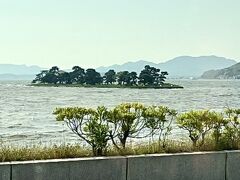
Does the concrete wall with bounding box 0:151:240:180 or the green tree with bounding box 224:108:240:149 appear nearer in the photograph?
the concrete wall with bounding box 0:151:240:180

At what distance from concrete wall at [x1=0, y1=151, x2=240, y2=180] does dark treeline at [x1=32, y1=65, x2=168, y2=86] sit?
11994cm

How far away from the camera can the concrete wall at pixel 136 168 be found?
6371 mm

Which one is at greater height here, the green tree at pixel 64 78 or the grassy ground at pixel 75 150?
Answer: the green tree at pixel 64 78

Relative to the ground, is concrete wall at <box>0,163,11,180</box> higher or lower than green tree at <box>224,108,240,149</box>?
lower

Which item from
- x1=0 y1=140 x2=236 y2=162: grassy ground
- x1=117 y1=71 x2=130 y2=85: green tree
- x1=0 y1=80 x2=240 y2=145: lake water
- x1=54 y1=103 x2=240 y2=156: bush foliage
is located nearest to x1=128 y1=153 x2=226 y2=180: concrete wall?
x1=0 y1=140 x2=236 y2=162: grassy ground

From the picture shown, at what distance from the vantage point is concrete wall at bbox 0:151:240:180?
6371 mm

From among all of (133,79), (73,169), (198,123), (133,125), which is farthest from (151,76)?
(73,169)

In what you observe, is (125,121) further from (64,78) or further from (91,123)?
(64,78)

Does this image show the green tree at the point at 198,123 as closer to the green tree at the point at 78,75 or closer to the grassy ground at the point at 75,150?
the grassy ground at the point at 75,150

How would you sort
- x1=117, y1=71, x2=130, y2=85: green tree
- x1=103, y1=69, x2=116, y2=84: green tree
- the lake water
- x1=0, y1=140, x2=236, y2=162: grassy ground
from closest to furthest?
x1=0, y1=140, x2=236, y2=162: grassy ground, the lake water, x1=117, y1=71, x2=130, y2=85: green tree, x1=103, y1=69, x2=116, y2=84: green tree

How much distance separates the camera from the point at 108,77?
141000 mm

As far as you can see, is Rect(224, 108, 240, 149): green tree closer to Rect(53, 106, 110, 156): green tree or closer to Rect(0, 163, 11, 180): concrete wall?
Rect(53, 106, 110, 156): green tree

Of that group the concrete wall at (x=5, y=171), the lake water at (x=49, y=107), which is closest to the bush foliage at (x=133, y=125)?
the concrete wall at (x=5, y=171)

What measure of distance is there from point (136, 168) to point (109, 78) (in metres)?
135
